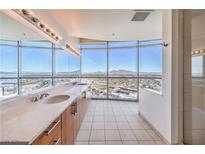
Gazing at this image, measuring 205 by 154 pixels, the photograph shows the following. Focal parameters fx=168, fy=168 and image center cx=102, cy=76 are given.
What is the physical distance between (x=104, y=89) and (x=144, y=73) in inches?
81.0

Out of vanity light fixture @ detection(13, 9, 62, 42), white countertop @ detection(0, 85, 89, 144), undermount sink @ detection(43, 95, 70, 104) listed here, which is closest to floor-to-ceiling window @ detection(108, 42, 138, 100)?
undermount sink @ detection(43, 95, 70, 104)

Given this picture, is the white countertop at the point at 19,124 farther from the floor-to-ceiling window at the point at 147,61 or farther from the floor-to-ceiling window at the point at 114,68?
the floor-to-ceiling window at the point at 114,68

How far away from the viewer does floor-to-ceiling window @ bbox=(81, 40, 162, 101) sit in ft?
25.7

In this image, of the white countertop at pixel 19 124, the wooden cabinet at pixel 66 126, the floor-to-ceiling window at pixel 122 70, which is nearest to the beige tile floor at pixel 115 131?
the wooden cabinet at pixel 66 126

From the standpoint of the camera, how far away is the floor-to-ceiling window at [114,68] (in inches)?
309

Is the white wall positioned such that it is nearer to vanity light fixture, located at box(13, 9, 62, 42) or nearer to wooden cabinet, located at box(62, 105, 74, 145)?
wooden cabinet, located at box(62, 105, 74, 145)

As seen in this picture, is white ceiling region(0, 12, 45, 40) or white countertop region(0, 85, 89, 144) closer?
white countertop region(0, 85, 89, 144)

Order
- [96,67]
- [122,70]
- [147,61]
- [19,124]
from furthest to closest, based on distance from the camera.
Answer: [96,67] < [122,70] < [147,61] < [19,124]

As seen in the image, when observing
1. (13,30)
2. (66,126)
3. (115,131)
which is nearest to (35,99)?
(66,126)

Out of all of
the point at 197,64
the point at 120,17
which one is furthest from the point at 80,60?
the point at 197,64

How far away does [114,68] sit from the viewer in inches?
321

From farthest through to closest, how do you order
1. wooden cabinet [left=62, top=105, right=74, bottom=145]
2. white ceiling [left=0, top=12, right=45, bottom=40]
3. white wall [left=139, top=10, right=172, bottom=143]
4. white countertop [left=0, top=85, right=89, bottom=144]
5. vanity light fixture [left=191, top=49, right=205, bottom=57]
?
white wall [left=139, top=10, right=172, bottom=143] → vanity light fixture [left=191, top=49, right=205, bottom=57] → wooden cabinet [left=62, top=105, right=74, bottom=145] → white ceiling [left=0, top=12, right=45, bottom=40] → white countertop [left=0, top=85, right=89, bottom=144]

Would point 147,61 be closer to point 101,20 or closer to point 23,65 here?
point 101,20

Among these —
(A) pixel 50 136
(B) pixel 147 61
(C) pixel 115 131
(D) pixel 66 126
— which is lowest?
(C) pixel 115 131
